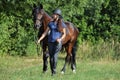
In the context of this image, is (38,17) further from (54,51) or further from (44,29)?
(54,51)

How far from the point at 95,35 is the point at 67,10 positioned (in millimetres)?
5447

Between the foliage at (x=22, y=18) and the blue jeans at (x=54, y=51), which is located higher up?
the blue jeans at (x=54, y=51)

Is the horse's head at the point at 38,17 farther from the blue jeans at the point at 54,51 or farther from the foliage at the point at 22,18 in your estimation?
the foliage at the point at 22,18

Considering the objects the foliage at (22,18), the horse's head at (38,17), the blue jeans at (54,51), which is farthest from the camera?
the foliage at (22,18)

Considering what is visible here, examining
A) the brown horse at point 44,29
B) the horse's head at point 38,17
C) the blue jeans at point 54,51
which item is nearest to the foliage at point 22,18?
the brown horse at point 44,29

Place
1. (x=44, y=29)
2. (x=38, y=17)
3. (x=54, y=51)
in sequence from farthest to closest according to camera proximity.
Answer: (x=44, y=29), (x=38, y=17), (x=54, y=51)

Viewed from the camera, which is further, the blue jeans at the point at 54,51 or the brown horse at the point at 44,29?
Answer: the brown horse at the point at 44,29

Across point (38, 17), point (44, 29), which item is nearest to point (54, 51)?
point (44, 29)

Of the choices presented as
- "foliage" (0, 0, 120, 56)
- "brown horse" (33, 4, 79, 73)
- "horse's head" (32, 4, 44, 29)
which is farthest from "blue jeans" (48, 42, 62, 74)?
"foliage" (0, 0, 120, 56)

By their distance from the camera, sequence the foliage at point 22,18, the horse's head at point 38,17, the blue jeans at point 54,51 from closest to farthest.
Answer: the blue jeans at point 54,51, the horse's head at point 38,17, the foliage at point 22,18

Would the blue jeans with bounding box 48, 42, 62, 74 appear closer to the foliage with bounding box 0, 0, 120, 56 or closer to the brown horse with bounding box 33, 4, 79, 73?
the brown horse with bounding box 33, 4, 79, 73

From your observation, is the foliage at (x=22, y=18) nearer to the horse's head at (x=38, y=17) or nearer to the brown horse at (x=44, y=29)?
the brown horse at (x=44, y=29)

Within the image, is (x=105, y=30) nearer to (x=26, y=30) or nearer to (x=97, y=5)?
(x=97, y=5)

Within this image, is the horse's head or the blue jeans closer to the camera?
the blue jeans
